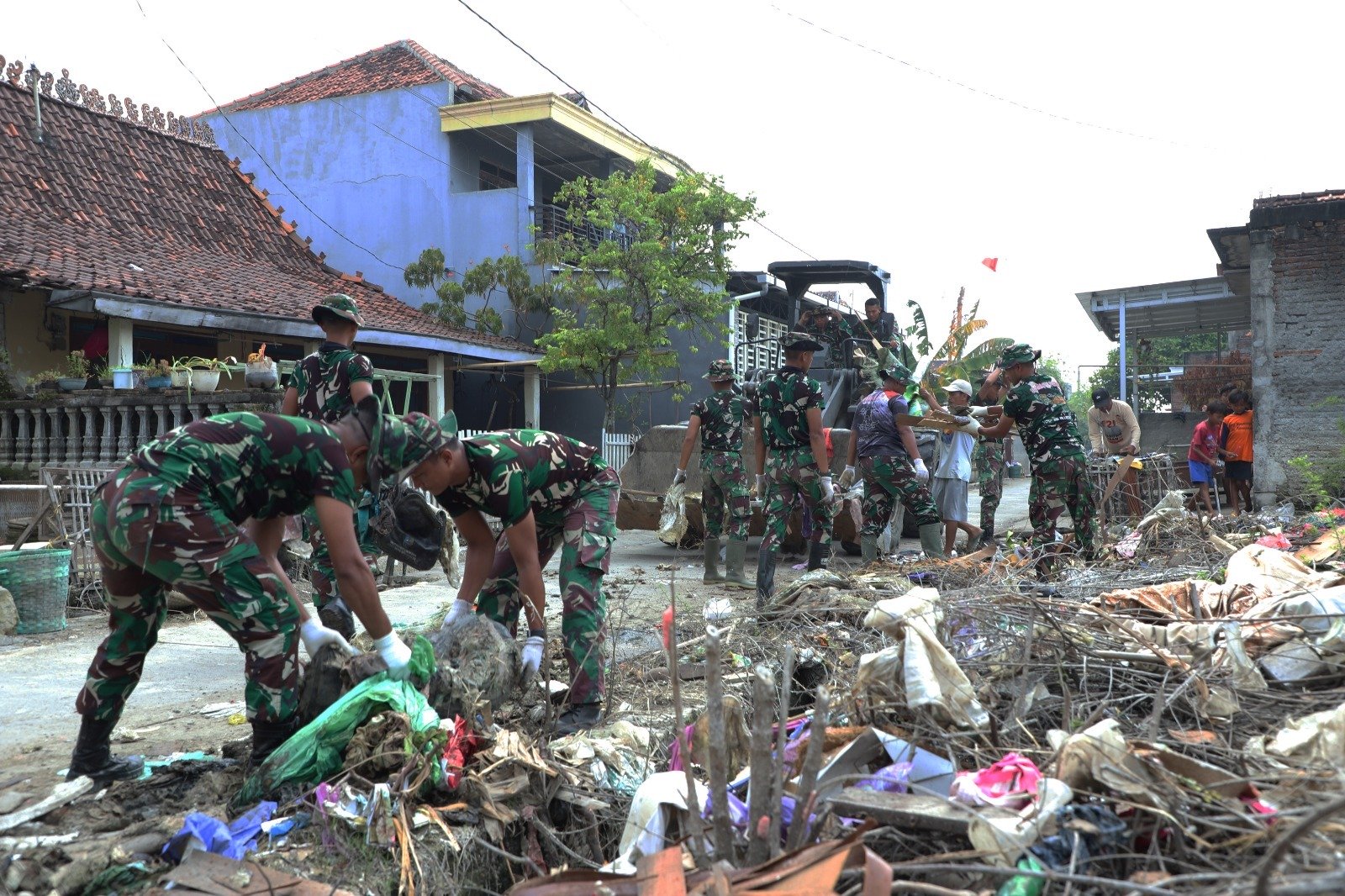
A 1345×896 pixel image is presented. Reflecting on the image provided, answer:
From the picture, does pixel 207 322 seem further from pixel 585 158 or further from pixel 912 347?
pixel 585 158

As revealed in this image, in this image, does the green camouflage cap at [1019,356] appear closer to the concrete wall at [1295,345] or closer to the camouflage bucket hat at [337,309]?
the camouflage bucket hat at [337,309]

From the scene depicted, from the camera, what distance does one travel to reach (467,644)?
3.97 meters

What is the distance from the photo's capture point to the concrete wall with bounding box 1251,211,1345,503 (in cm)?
1121

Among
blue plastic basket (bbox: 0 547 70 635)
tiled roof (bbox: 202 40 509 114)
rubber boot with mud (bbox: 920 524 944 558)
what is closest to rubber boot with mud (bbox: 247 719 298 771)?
blue plastic basket (bbox: 0 547 70 635)

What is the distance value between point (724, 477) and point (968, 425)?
1.95 m

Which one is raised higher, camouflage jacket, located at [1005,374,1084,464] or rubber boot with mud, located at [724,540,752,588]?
camouflage jacket, located at [1005,374,1084,464]

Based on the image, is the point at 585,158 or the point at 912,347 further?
the point at 585,158

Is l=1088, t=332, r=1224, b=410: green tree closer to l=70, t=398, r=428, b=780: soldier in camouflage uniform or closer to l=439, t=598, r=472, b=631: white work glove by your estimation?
l=439, t=598, r=472, b=631: white work glove

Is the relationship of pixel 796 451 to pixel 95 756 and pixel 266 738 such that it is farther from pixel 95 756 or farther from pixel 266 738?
pixel 95 756

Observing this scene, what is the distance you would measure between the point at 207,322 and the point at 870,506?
783 centimetres

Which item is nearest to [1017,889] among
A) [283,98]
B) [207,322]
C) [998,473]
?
[998,473]

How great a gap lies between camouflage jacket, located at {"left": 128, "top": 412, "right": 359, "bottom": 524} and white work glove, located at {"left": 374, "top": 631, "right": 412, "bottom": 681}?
48 centimetres

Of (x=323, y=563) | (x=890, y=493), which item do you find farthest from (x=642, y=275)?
(x=323, y=563)

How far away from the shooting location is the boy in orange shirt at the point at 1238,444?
37.9 ft
